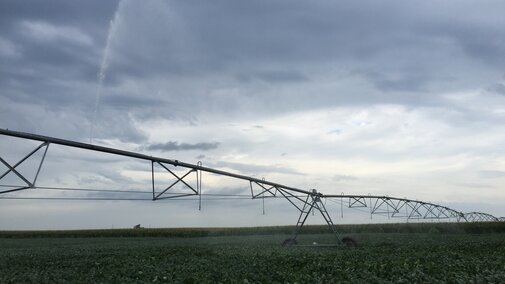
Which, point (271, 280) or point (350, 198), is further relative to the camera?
point (350, 198)

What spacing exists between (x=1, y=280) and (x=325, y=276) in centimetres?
939

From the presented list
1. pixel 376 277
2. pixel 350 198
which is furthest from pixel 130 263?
pixel 350 198

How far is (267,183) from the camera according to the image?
94.2ft

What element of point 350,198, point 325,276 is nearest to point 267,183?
point 350,198

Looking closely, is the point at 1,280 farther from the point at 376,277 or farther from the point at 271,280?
the point at 376,277

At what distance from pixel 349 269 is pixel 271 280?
293cm

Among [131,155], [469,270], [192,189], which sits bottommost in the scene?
[469,270]

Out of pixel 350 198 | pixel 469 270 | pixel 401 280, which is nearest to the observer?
pixel 401 280

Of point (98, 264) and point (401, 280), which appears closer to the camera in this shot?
point (401, 280)

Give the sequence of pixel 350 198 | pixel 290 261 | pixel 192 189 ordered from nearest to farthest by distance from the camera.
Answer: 1. pixel 290 261
2. pixel 192 189
3. pixel 350 198

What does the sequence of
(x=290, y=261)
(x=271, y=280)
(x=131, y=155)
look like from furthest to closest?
(x=131, y=155) < (x=290, y=261) < (x=271, y=280)

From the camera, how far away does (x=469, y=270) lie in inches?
600

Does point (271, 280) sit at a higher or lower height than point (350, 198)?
lower

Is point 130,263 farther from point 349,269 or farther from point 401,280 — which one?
point 401,280
